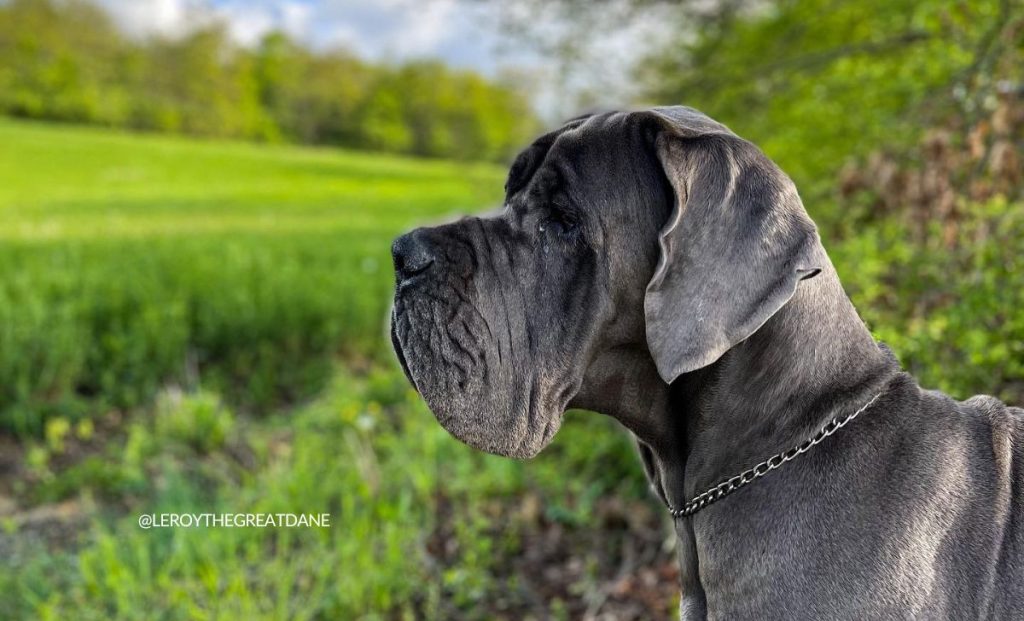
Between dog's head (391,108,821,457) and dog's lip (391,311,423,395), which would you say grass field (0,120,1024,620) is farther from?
dog's lip (391,311,423,395)

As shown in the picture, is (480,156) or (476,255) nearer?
(476,255)

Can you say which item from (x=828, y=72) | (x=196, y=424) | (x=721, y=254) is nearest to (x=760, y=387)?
(x=721, y=254)

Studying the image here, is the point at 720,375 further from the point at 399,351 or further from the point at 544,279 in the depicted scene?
the point at 399,351

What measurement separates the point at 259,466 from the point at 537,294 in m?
3.74

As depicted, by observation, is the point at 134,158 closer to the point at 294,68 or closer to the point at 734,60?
the point at 734,60

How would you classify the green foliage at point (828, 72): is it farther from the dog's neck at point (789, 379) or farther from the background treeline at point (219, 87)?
the background treeline at point (219, 87)

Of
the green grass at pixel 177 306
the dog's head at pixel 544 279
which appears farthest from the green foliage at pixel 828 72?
the dog's head at pixel 544 279

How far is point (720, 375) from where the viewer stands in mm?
2217

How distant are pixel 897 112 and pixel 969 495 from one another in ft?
11.5

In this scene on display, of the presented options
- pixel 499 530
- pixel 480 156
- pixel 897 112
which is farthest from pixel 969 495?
pixel 480 156

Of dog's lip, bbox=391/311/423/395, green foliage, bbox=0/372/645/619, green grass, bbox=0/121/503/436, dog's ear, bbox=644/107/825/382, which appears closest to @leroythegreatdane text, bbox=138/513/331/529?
green foliage, bbox=0/372/645/619

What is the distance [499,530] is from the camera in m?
4.73

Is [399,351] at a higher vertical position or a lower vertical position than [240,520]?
higher

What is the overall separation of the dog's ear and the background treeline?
1844 inches
